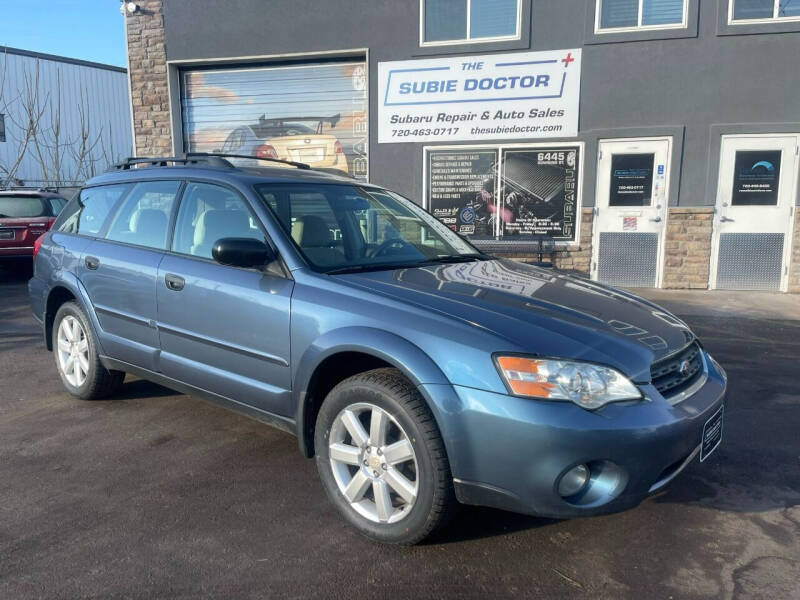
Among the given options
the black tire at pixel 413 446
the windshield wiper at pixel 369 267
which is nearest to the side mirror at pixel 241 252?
the windshield wiper at pixel 369 267

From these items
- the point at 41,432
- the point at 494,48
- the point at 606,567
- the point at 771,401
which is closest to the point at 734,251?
the point at 494,48

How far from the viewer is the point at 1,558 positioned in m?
2.71

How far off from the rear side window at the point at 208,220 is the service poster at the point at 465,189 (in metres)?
7.02

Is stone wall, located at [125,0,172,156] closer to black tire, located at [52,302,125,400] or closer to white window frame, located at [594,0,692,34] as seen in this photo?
white window frame, located at [594,0,692,34]

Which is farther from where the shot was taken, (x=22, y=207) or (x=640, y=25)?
(x=22, y=207)

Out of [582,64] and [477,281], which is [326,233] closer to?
[477,281]

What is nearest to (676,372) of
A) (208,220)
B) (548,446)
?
(548,446)

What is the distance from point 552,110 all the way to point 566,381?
849cm

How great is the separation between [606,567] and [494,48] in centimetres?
914

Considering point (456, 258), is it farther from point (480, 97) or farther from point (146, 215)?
point (480, 97)

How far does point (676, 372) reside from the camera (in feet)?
9.29

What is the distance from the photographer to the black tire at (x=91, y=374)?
4496mm

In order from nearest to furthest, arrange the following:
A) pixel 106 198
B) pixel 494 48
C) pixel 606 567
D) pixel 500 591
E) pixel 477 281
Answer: pixel 500 591
pixel 606 567
pixel 477 281
pixel 106 198
pixel 494 48

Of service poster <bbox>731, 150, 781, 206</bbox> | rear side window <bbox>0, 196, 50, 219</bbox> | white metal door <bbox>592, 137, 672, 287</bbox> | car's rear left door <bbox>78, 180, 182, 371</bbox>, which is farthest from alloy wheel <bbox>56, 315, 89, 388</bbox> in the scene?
service poster <bbox>731, 150, 781, 206</bbox>
